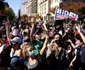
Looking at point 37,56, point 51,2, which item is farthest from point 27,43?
point 51,2

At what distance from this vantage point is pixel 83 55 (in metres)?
7.18

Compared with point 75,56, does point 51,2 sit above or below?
below

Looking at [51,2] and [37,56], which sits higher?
[37,56]

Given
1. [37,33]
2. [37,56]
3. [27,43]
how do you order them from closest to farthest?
[37,56] < [27,43] < [37,33]

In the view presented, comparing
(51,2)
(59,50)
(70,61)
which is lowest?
(51,2)

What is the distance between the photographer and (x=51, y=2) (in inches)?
4806

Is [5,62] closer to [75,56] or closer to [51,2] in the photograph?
[75,56]

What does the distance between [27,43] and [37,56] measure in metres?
1.30

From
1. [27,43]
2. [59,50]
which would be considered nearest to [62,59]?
[59,50]

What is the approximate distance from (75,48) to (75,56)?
0.22 m

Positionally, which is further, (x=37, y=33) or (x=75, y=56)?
(x=37, y=33)

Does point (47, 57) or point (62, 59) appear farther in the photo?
point (62, 59)

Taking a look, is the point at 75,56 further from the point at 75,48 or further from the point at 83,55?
the point at 83,55

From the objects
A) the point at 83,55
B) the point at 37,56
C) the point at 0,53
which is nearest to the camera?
the point at 0,53
